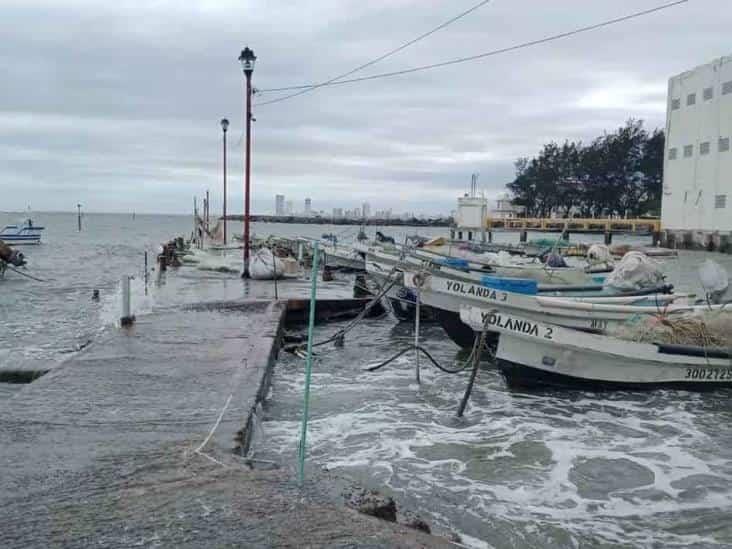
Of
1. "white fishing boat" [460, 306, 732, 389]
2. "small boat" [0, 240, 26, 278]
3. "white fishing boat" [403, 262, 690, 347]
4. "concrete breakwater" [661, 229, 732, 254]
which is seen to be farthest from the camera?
"concrete breakwater" [661, 229, 732, 254]

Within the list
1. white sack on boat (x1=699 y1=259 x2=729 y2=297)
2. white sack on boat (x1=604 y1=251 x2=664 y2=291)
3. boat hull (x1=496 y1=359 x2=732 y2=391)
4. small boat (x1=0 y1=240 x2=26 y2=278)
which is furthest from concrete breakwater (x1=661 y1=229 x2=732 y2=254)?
small boat (x1=0 y1=240 x2=26 y2=278)

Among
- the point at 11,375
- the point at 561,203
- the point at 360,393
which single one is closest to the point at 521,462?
the point at 360,393

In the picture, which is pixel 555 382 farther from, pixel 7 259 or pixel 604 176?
pixel 604 176

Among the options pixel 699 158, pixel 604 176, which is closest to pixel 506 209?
pixel 604 176

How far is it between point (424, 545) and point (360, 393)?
5778mm

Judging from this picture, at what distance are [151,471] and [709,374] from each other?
8630 millimetres

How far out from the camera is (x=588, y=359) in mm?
10000

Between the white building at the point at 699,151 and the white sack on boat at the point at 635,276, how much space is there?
132ft

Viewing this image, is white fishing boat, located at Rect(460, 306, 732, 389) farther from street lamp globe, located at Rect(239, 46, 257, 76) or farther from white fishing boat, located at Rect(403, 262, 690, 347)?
street lamp globe, located at Rect(239, 46, 257, 76)

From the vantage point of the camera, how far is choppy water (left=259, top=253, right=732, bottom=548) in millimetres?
5609

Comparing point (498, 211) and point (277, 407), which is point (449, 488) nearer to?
point (277, 407)

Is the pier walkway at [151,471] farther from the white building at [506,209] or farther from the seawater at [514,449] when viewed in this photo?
the white building at [506,209]

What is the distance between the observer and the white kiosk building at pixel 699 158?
160 ft

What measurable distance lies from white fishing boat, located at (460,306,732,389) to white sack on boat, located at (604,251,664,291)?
3.49 meters
